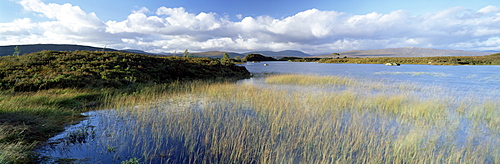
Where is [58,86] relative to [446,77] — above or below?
below

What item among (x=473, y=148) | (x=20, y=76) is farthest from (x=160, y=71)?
(x=473, y=148)

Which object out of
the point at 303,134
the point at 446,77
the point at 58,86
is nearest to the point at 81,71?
the point at 58,86

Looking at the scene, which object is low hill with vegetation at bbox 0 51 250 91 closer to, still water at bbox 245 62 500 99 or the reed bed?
the reed bed

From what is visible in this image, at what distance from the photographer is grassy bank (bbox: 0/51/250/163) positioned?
6316 millimetres

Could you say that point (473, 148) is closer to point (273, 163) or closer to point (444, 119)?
point (444, 119)

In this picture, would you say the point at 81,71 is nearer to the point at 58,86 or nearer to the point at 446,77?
the point at 58,86

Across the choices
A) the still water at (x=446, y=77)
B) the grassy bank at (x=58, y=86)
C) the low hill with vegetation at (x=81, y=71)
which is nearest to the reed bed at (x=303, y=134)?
the grassy bank at (x=58, y=86)

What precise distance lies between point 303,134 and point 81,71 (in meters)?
19.5

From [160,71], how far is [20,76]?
10.5 meters

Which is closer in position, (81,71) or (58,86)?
(58,86)

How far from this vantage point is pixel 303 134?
24.0ft

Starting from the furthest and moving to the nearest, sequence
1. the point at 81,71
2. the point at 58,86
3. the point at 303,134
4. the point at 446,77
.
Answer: the point at 446,77
the point at 81,71
the point at 58,86
the point at 303,134

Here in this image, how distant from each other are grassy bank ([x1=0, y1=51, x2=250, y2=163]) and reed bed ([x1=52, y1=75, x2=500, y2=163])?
168 cm

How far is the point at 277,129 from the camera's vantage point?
7.71 m
